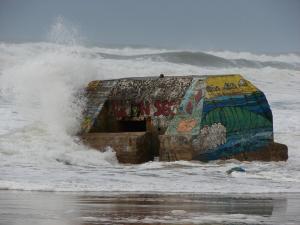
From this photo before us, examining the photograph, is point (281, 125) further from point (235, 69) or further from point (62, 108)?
point (235, 69)

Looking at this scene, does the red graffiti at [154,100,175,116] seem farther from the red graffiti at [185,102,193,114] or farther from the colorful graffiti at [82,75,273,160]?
the red graffiti at [185,102,193,114]

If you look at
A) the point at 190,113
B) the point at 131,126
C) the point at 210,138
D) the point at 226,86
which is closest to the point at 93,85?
the point at 131,126

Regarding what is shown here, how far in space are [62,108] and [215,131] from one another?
3.13 meters

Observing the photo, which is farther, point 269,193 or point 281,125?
point 281,125

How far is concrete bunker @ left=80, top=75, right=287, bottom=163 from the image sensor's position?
1255 cm

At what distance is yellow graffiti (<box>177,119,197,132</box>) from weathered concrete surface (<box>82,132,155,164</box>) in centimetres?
57

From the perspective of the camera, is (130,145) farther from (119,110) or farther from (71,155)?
(119,110)

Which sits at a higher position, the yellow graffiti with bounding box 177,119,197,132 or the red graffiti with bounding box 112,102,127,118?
the red graffiti with bounding box 112,102,127,118

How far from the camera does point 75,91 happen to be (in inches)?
564

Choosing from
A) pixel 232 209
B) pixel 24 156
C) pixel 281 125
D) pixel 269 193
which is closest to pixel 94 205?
pixel 232 209

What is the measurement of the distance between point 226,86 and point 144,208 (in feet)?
20.3

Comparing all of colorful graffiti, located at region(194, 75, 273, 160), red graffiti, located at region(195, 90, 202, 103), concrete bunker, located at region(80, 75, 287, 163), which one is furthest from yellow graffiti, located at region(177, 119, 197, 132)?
red graffiti, located at region(195, 90, 202, 103)

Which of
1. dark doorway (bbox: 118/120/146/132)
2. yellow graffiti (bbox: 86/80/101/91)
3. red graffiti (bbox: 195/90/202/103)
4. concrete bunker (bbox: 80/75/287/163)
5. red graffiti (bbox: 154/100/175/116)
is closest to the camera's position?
concrete bunker (bbox: 80/75/287/163)

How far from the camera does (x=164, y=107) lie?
522 inches
